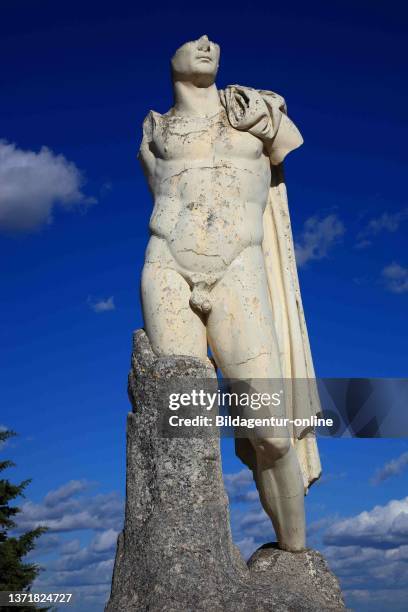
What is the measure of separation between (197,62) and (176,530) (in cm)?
400

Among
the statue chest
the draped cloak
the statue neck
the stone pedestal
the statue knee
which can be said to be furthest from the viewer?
the statue neck

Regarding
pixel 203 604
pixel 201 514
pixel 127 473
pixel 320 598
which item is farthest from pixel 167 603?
pixel 320 598

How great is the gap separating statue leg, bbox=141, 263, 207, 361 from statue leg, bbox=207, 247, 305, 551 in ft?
0.44

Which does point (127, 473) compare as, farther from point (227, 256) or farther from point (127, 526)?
point (227, 256)

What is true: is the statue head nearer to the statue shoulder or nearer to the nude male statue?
the nude male statue

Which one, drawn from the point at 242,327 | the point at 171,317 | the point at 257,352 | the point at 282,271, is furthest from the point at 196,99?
the point at 257,352

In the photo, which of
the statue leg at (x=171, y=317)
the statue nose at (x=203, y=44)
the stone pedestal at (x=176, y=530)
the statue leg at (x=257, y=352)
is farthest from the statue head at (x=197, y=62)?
the stone pedestal at (x=176, y=530)

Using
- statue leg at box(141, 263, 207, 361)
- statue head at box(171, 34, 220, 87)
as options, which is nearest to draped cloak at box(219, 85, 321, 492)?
statue head at box(171, 34, 220, 87)

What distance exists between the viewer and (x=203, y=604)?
6000mm

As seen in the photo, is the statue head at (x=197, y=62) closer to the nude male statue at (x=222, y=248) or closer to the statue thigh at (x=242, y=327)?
the nude male statue at (x=222, y=248)

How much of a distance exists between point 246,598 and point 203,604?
13.6 inches

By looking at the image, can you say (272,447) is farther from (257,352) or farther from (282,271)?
(282,271)

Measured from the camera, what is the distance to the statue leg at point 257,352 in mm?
7117

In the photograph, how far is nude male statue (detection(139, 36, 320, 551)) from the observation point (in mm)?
7164
